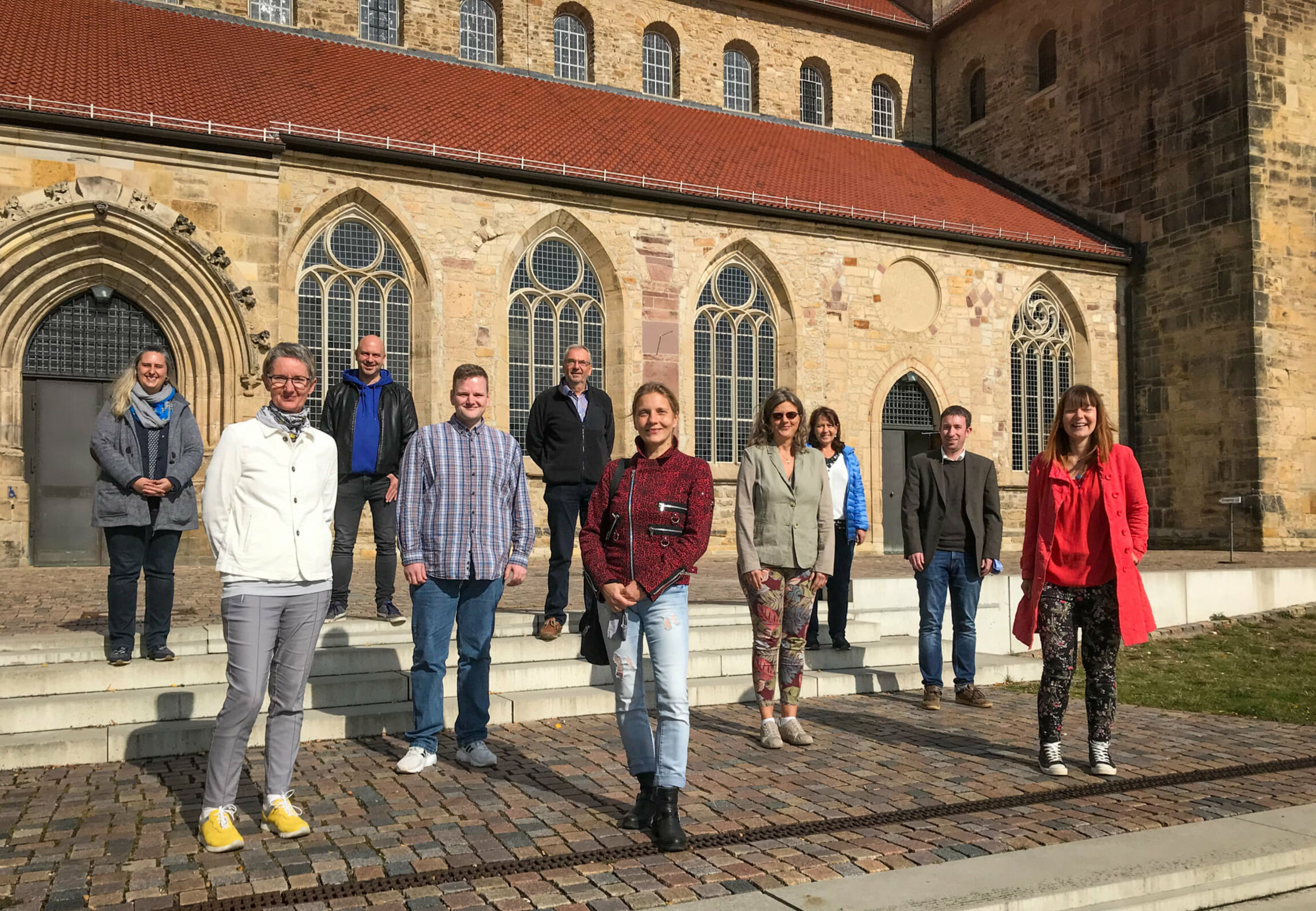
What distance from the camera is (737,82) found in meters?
25.3

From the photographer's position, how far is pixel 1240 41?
20.7 m

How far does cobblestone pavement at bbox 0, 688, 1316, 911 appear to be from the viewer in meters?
4.06

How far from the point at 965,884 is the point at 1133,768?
251 centimetres

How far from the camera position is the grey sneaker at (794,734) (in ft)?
21.4

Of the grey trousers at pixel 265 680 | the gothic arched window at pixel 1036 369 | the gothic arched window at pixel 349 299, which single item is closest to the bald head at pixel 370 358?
the grey trousers at pixel 265 680

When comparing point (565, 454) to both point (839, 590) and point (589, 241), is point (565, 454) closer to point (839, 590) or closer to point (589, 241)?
point (839, 590)

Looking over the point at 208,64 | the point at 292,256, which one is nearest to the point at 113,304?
the point at 292,256

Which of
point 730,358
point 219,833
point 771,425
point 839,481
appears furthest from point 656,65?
point 219,833

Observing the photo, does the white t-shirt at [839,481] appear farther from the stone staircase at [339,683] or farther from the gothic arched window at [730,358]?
the gothic arched window at [730,358]

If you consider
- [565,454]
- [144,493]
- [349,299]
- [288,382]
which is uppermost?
[349,299]

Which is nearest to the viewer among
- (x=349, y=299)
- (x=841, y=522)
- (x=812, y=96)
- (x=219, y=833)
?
(x=219, y=833)

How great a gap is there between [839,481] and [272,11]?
17500mm

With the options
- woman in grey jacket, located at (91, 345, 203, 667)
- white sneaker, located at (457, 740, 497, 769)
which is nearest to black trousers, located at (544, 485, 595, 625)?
white sneaker, located at (457, 740, 497, 769)

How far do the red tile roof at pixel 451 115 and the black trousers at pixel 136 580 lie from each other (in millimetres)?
9327
